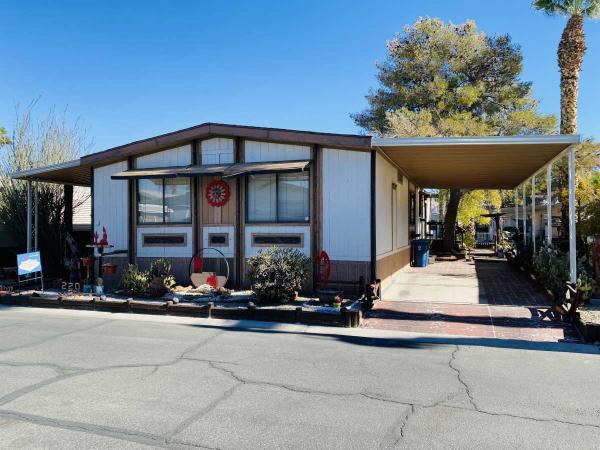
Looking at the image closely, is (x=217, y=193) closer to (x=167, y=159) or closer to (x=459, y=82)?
(x=167, y=159)

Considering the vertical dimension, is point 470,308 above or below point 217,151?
below

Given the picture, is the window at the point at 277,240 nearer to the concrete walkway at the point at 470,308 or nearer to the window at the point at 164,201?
the window at the point at 164,201

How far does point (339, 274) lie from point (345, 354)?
14.3 ft

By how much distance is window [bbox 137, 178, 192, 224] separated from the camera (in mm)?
12094

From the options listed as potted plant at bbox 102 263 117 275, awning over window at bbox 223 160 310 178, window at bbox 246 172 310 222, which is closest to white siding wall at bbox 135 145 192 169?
awning over window at bbox 223 160 310 178

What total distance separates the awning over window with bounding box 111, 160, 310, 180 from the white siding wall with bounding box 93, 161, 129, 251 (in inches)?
32.7

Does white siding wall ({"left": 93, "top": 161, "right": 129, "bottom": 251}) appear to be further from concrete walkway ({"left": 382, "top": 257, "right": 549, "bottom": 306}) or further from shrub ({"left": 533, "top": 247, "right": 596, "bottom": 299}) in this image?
shrub ({"left": 533, "top": 247, "right": 596, "bottom": 299})

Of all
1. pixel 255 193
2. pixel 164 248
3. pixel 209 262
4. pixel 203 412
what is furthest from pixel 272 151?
pixel 203 412

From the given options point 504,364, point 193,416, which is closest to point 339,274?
point 504,364

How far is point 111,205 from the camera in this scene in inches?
509

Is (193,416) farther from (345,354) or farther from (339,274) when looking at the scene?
(339,274)

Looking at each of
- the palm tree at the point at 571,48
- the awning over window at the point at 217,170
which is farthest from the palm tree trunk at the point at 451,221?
Result: the awning over window at the point at 217,170

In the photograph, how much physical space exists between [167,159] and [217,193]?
5.85 ft

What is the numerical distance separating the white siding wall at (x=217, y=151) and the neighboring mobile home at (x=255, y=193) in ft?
0.08
